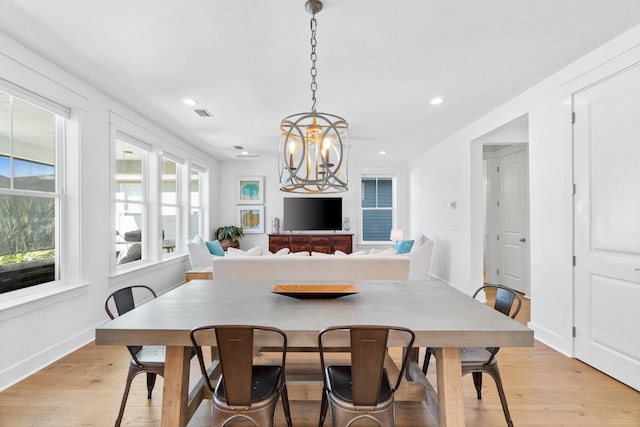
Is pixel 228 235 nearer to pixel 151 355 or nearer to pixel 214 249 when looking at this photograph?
pixel 214 249

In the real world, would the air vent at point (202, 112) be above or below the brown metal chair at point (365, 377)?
above

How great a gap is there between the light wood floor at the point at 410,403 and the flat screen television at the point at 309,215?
4799 mm

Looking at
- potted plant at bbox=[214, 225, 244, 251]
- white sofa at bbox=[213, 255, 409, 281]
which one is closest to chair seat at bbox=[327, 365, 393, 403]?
white sofa at bbox=[213, 255, 409, 281]

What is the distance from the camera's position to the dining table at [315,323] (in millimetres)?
1440

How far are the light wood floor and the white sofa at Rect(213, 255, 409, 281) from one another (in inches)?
45.0

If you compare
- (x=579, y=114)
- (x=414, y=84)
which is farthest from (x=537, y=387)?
(x=414, y=84)

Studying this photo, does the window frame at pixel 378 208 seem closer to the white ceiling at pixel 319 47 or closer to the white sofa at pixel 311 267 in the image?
the white ceiling at pixel 319 47

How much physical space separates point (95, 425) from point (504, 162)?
246 inches

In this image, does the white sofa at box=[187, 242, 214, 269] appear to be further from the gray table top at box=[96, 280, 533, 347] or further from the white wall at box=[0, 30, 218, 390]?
the gray table top at box=[96, 280, 533, 347]

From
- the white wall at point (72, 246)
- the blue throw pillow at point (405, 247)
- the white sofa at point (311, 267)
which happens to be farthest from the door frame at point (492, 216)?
the white wall at point (72, 246)

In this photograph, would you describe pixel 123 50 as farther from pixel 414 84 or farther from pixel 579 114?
pixel 579 114

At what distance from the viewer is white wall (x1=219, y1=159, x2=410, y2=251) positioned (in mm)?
7594

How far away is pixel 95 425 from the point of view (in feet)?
A: 6.33

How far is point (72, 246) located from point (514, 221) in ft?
19.7
